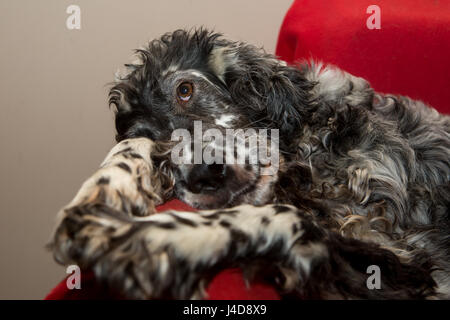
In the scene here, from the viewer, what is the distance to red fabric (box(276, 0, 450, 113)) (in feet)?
8.61

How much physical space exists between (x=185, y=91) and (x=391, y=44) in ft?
4.77

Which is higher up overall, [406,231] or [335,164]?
[335,164]

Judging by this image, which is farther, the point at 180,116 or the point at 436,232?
the point at 180,116

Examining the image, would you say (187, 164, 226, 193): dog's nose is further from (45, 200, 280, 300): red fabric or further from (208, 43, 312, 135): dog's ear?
(208, 43, 312, 135): dog's ear

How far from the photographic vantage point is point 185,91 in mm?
2180

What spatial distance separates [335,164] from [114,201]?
1.07 m

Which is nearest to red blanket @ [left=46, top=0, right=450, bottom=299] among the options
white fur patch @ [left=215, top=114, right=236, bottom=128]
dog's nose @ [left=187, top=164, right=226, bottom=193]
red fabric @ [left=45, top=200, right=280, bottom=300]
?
white fur patch @ [left=215, top=114, right=236, bottom=128]

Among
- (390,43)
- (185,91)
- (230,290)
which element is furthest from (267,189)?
(390,43)

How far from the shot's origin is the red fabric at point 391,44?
2.62 metres

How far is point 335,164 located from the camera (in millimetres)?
1961

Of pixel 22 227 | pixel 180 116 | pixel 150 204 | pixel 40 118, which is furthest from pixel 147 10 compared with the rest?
pixel 150 204

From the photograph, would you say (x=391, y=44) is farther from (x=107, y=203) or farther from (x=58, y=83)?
(x=58, y=83)

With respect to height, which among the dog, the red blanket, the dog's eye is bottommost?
the dog
